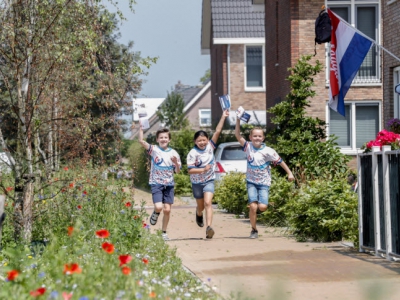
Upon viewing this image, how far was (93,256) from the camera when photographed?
23.1 ft

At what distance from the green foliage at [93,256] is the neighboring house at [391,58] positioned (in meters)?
7.15

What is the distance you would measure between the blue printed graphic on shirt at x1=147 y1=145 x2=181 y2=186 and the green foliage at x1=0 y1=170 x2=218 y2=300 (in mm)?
596

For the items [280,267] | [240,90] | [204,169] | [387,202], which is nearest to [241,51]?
[240,90]

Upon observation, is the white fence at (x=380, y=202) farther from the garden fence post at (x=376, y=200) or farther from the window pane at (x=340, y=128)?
the window pane at (x=340, y=128)

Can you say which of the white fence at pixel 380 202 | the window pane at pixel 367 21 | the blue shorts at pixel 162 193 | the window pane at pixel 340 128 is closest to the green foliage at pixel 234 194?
the blue shorts at pixel 162 193

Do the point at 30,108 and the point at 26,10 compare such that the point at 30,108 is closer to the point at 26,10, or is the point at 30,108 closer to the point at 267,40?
the point at 26,10

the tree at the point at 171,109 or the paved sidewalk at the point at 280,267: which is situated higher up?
the tree at the point at 171,109

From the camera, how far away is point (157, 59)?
1045 centimetres

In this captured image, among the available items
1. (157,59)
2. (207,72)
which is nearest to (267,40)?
(157,59)

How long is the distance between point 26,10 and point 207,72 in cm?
11189

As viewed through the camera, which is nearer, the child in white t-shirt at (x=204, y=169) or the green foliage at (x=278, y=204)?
the child in white t-shirt at (x=204, y=169)

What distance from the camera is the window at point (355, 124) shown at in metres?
23.5

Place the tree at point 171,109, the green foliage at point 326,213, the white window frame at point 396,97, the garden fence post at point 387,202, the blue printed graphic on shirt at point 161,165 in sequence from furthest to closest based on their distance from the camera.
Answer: the tree at point 171,109, the white window frame at point 396,97, the blue printed graphic on shirt at point 161,165, the green foliage at point 326,213, the garden fence post at point 387,202

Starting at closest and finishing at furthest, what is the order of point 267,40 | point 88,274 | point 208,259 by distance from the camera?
point 88,274 < point 208,259 < point 267,40
